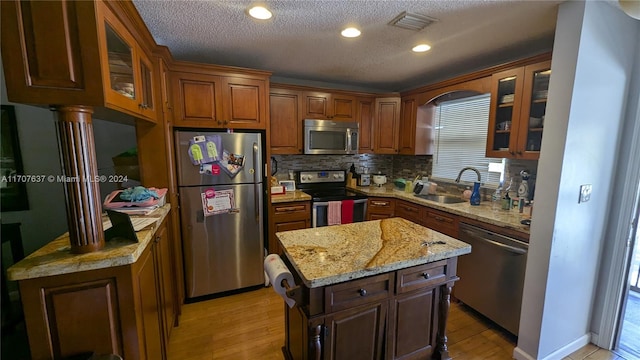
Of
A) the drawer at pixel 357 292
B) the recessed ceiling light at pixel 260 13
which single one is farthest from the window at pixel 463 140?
the recessed ceiling light at pixel 260 13

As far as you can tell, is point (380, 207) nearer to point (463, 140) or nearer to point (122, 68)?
point (463, 140)

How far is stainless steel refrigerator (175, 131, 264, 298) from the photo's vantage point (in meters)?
2.28

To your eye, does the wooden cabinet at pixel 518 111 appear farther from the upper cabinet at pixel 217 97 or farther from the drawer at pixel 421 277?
the upper cabinet at pixel 217 97

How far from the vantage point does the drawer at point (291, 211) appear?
2750mm

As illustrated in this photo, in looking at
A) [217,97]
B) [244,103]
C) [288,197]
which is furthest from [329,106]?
[217,97]

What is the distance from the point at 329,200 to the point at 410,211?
37.0 inches

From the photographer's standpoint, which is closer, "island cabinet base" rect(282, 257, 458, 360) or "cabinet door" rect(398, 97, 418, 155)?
"island cabinet base" rect(282, 257, 458, 360)

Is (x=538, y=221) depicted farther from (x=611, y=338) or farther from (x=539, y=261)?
(x=611, y=338)

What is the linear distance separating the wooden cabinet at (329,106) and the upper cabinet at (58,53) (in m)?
2.20

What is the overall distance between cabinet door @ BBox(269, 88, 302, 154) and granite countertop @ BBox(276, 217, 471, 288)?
1.57 m

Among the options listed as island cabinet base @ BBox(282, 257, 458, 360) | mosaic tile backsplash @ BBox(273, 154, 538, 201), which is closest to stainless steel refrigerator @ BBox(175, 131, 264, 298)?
mosaic tile backsplash @ BBox(273, 154, 538, 201)

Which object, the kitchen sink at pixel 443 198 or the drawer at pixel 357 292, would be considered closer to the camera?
the drawer at pixel 357 292

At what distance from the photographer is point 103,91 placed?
1.00m

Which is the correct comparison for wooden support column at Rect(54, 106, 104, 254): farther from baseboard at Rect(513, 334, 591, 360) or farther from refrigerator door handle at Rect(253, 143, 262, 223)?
baseboard at Rect(513, 334, 591, 360)
